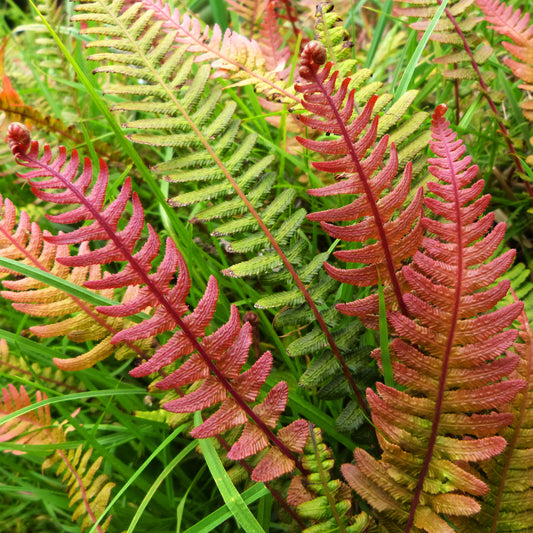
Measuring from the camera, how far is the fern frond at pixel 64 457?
97cm

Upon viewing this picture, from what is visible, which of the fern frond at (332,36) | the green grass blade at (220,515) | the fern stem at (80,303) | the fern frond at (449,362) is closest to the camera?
the fern frond at (449,362)

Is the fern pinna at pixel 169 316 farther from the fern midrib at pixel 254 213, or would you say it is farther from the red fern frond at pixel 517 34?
the red fern frond at pixel 517 34

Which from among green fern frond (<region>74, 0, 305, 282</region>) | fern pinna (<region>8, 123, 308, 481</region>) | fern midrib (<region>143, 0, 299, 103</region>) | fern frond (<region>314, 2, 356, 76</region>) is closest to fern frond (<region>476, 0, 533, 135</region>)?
fern frond (<region>314, 2, 356, 76</region>)

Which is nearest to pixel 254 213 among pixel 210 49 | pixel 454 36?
pixel 210 49

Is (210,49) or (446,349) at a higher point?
(210,49)

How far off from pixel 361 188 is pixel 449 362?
0.30 meters

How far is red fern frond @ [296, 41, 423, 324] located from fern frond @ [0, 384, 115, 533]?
2.11 ft

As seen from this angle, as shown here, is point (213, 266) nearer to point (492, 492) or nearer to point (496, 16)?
point (492, 492)

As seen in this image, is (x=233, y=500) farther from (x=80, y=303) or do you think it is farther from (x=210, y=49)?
(x=210, y=49)

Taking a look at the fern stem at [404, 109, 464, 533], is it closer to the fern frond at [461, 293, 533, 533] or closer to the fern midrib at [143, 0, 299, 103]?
the fern frond at [461, 293, 533, 533]

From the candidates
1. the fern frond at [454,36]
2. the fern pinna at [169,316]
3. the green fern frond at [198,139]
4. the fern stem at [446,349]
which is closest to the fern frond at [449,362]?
the fern stem at [446,349]

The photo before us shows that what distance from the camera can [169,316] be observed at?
72 centimetres

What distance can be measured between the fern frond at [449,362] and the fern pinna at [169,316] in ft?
0.59

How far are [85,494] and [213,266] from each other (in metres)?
0.63
